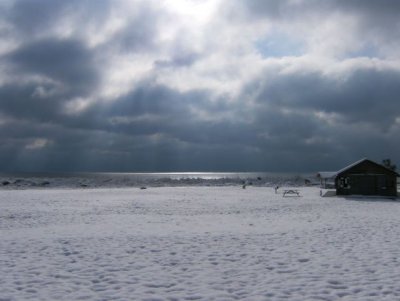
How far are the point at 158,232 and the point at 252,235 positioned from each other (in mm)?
3973

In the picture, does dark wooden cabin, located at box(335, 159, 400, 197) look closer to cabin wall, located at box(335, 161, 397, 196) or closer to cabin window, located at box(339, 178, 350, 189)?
cabin wall, located at box(335, 161, 397, 196)

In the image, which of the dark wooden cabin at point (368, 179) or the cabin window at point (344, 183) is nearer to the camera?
the dark wooden cabin at point (368, 179)

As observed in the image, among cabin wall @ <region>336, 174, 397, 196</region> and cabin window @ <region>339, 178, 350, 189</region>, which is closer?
cabin wall @ <region>336, 174, 397, 196</region>

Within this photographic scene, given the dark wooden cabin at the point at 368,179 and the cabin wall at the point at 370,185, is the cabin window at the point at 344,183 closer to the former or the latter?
the dark wooden cabin at the point at 368,179

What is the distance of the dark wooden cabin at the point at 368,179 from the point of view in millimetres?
41375

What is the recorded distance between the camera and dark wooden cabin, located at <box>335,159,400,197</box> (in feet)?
136

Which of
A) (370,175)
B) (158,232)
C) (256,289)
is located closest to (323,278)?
(256,289)

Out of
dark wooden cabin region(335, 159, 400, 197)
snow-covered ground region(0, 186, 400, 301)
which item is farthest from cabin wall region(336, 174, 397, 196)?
snow-covered ground region(0, 186, 400, 301)

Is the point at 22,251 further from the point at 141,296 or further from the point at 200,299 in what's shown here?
the point at 200,299

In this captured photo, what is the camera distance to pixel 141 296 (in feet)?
27.3

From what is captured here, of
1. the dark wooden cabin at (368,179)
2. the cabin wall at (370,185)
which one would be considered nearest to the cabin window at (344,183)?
the dark wooden cabin at (368,179)

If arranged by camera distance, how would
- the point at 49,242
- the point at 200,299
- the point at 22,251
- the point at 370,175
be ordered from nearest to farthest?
the point at 200,299 → the point at 22,251 → the point at 49,242 → the point at 370,175

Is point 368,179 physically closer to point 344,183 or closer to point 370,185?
point 370,185

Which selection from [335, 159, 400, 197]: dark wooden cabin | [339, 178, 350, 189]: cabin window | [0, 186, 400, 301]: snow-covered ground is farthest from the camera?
[339, 178, 350, 189]: cabin window
